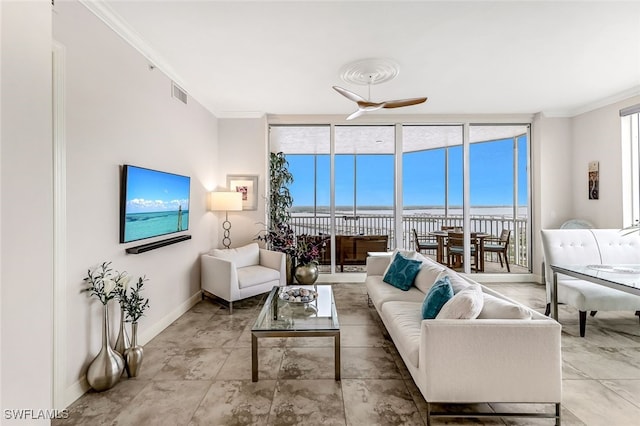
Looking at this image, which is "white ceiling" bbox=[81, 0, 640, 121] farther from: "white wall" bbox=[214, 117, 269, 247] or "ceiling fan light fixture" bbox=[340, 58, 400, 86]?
"white wall" bbox=[214, 117, 269, 247]

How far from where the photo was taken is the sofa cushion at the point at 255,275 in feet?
12.8

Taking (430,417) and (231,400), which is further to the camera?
(231,400)

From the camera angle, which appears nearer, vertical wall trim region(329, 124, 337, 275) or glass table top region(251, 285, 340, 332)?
glass table top region(251, 285, 340, 332)

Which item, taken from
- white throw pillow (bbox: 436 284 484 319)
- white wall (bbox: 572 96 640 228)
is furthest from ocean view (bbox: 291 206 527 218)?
white throw pillow (bbox: 436 284 484 319)

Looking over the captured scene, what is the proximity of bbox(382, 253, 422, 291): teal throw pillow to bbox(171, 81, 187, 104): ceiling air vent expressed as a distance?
128 inches

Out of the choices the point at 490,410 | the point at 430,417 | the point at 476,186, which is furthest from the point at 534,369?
the point at 476,186

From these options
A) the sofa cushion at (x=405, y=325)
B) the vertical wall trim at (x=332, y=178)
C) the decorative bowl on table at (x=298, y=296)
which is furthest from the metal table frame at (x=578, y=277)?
the vertical wall trim at (x=332, y=178)

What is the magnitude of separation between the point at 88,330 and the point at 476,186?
230 inches

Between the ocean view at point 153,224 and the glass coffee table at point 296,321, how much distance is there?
1.34 meters

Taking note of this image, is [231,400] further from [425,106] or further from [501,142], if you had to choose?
[501,142]

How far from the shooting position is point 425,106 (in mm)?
4762

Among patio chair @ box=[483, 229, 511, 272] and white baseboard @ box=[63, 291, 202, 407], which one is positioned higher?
patio chair @ box=[483, 229, 511, 272]

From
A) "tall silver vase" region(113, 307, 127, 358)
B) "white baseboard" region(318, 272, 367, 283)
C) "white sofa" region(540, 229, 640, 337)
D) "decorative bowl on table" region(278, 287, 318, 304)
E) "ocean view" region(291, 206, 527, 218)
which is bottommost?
"white baseboard" region(318, 272, 367, 283)

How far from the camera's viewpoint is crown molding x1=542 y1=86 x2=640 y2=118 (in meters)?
4.15
